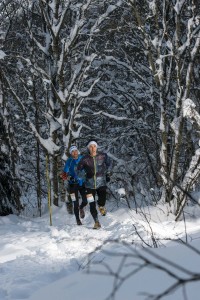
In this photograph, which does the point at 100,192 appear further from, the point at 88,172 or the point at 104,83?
the point at 104,83

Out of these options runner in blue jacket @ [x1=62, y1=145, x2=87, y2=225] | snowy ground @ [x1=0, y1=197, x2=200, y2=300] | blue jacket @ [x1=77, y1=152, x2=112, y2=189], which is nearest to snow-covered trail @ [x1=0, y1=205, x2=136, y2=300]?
snowy ground @ [x1=0, y1=197, x2=200, y2=300]

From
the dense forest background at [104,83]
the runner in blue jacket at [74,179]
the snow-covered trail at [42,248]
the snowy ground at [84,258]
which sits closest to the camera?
the snowy ground at [84,258]

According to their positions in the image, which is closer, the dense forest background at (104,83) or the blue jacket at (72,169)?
the dense forest background at (104,83)

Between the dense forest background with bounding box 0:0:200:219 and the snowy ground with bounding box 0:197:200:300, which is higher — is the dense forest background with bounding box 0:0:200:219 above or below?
above

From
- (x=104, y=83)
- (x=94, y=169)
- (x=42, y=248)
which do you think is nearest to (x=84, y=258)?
(x=42, y=248)

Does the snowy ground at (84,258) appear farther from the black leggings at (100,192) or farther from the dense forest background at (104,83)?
the dense forest background at (104,83)

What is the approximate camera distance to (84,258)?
16.3 ft

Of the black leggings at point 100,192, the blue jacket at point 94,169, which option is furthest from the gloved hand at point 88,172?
the black leggings at point 100,192

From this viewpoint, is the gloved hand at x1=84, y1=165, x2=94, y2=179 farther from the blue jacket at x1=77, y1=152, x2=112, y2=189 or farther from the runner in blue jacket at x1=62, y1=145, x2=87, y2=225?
the runner in blue jacket at x1=62, y1=145, x2=87, y2=225

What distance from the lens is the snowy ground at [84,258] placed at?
2195 millimetres

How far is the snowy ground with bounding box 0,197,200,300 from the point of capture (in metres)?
2.20

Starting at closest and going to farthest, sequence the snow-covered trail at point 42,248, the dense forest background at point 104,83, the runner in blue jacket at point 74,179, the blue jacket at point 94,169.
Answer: the snow-covered trail at point 42,248 < the blue jacket at point 94,169 < the dense forest background at point 104,83 < the runner in blue jacket at point 74,179

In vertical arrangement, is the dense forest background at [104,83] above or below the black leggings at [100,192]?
above

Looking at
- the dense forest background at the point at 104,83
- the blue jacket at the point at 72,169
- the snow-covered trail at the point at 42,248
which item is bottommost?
the snow-covered trail at the point at 42,248
